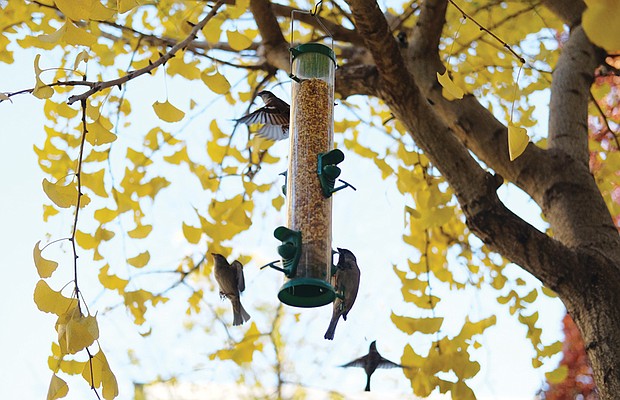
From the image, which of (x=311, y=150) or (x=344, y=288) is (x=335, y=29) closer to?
(x=311, y=150)

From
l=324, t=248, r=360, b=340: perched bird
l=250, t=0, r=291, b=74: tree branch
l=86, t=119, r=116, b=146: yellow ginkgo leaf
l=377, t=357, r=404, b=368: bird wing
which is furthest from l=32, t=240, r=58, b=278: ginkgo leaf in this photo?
l=250, t=0, r=291, b=74: tree branch

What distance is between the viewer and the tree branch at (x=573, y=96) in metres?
2.27

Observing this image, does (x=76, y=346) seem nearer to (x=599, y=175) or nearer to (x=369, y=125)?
(x=369, y=125)

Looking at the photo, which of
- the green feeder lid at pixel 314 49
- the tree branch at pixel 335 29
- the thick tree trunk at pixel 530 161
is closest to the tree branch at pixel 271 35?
the thick tree trunk at pixel 530 161

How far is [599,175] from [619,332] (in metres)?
1.12

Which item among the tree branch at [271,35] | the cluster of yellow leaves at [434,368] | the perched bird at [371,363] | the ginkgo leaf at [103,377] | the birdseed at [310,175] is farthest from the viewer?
the tree branch at [271,35]

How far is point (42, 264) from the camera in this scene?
1.41 meters

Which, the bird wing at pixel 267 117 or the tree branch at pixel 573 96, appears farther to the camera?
the tree branch at pixel 573 96

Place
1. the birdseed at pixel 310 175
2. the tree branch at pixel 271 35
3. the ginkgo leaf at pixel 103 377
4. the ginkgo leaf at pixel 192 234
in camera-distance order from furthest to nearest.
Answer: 1. the tree branch at pixel 271 35
2. the ginkgo leaf at pixel 192 234
3. the birdseed at pixel 310 175
4. the ginkgo leaf at pixel 103 377

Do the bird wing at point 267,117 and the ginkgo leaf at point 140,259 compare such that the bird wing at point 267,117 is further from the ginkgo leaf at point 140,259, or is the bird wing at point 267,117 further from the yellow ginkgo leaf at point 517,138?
the yellow ginkgo leaf at point 517,138

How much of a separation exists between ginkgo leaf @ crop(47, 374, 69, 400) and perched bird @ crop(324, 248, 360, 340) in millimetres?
680

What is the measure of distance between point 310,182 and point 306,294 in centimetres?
29

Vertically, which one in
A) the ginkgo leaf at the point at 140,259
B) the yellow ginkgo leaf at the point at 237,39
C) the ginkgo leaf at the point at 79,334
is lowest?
the ginkgo leaf at the point at 79,334

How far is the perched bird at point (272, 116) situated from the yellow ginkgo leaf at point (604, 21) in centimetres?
149
